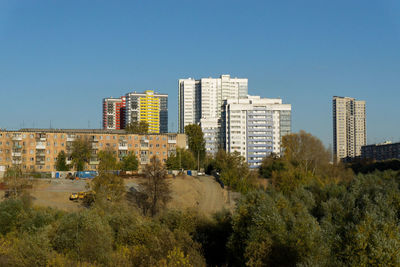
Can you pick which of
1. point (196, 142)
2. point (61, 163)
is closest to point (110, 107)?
point (196, 142)

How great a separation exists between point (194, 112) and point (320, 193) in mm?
111156

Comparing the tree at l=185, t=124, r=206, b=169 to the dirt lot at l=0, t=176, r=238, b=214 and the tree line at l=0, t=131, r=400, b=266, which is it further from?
the tree line at l=0, t=131, r=400, b=266

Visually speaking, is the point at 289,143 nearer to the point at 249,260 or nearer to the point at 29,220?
the point at 29,220

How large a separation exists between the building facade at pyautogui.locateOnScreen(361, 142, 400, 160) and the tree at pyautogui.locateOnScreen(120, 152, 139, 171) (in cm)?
7922

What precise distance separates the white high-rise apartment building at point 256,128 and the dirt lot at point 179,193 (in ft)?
119

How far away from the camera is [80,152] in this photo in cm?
7062

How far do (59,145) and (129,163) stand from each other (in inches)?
442

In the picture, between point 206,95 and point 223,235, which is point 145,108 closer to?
point 206,95

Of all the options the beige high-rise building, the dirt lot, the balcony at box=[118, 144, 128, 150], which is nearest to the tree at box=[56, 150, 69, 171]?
the dirt lot

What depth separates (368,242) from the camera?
16.1m

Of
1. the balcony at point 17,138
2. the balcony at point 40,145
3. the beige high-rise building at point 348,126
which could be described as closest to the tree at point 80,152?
the balcony at point 40,145

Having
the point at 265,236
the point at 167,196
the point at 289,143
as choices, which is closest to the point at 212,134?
the point at 289,143

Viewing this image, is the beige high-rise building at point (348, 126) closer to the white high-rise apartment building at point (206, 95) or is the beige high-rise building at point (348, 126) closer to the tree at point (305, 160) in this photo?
the white high-rise apartment building at point (206, 95)

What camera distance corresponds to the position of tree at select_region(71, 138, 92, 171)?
70.4m
